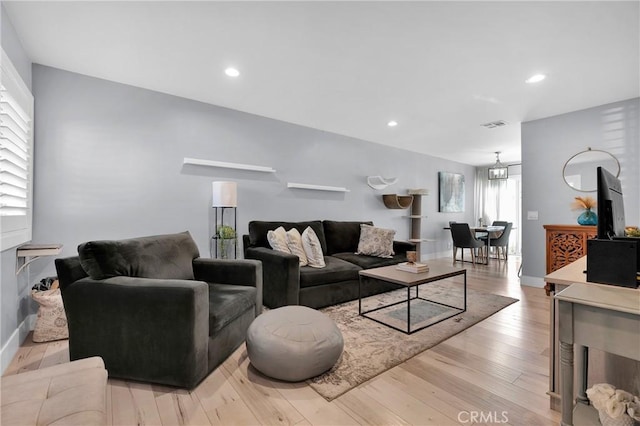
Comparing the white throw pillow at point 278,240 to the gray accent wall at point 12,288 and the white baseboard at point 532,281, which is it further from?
the white baseboard at point 532,281

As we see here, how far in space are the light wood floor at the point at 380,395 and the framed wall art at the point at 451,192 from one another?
5.09m

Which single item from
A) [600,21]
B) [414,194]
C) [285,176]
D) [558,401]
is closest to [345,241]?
[285,176]

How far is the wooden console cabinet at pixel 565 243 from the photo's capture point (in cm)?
363

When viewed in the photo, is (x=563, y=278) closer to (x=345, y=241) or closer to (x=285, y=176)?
(x=345, y=241)

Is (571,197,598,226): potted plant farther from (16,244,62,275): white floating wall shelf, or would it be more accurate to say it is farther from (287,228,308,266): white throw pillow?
(16,244,62,275): white floating wall shelf

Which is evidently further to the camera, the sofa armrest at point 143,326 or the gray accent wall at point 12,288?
the gray accent wall at point 12,288

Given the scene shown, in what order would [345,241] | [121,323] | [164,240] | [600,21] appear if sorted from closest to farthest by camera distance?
1. [121,323]
2. [600,21]
3. [164,240]
4. [345,241]

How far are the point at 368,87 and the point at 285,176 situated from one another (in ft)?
5.69

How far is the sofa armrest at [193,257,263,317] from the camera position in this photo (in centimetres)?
248

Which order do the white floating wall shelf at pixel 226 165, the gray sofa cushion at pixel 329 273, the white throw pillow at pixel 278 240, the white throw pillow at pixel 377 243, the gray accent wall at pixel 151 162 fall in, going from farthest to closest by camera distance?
1. the white throw pillow at pixel 377 243
2. the white floating wall shelf at pixel 226 165
3. the white throw pillow at pixel 278 240
4. the gray sofa cushion at pixel 329 273
5. the gray accent wall at pixel 151 162

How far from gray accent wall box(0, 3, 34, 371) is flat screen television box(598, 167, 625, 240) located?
130 inches

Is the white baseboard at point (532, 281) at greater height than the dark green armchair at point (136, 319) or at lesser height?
lesser

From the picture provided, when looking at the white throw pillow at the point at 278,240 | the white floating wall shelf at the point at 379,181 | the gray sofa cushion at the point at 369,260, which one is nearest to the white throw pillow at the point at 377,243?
the gray sofa cushion at the point at 369,260

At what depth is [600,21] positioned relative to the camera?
2.10 meters
